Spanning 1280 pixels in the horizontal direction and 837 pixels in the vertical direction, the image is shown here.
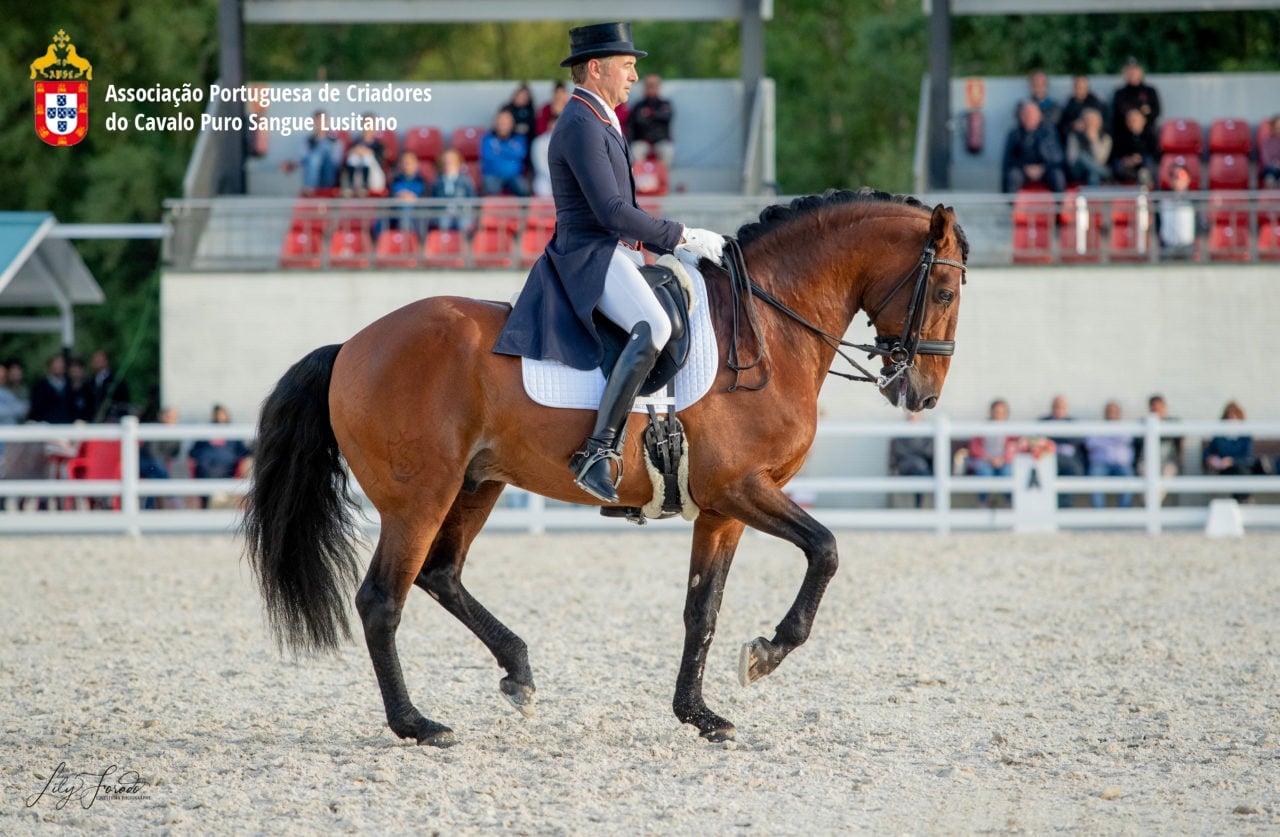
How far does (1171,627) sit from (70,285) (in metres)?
13.3

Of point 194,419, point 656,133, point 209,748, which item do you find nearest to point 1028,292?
point 656,133

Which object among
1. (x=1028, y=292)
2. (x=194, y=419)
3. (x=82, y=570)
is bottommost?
(x=82, y=570)

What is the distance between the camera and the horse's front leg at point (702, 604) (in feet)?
17.9

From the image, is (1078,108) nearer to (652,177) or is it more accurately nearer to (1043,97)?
(1043,97)

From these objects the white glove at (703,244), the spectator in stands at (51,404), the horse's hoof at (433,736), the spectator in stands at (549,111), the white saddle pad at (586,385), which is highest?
the spectator in stands at (549,111)

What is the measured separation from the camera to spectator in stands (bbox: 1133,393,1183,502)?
1438 cm

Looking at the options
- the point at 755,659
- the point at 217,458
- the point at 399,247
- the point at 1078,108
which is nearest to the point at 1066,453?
the point at 1078,108

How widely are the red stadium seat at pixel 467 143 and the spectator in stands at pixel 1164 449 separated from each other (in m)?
8.57

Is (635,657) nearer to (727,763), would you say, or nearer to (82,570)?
(727,763)

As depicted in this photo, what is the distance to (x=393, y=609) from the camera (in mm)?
5309

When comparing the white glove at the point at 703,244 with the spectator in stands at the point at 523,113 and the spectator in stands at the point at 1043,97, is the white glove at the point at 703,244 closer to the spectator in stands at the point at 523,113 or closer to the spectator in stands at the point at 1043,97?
the spectator in stands at the point at 523,113

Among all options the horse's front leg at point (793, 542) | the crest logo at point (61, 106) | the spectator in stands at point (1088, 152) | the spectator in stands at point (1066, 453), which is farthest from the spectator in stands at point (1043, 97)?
the horse's front leg at point (793, 542)

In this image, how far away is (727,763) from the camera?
499cm

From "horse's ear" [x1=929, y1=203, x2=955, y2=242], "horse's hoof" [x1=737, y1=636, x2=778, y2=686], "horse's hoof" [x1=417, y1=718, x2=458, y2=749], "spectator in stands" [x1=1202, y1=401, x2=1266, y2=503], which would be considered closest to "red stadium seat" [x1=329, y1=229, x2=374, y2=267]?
"spectator in stands" [x1=1202, y1=401, x2=1266, y2=503]
